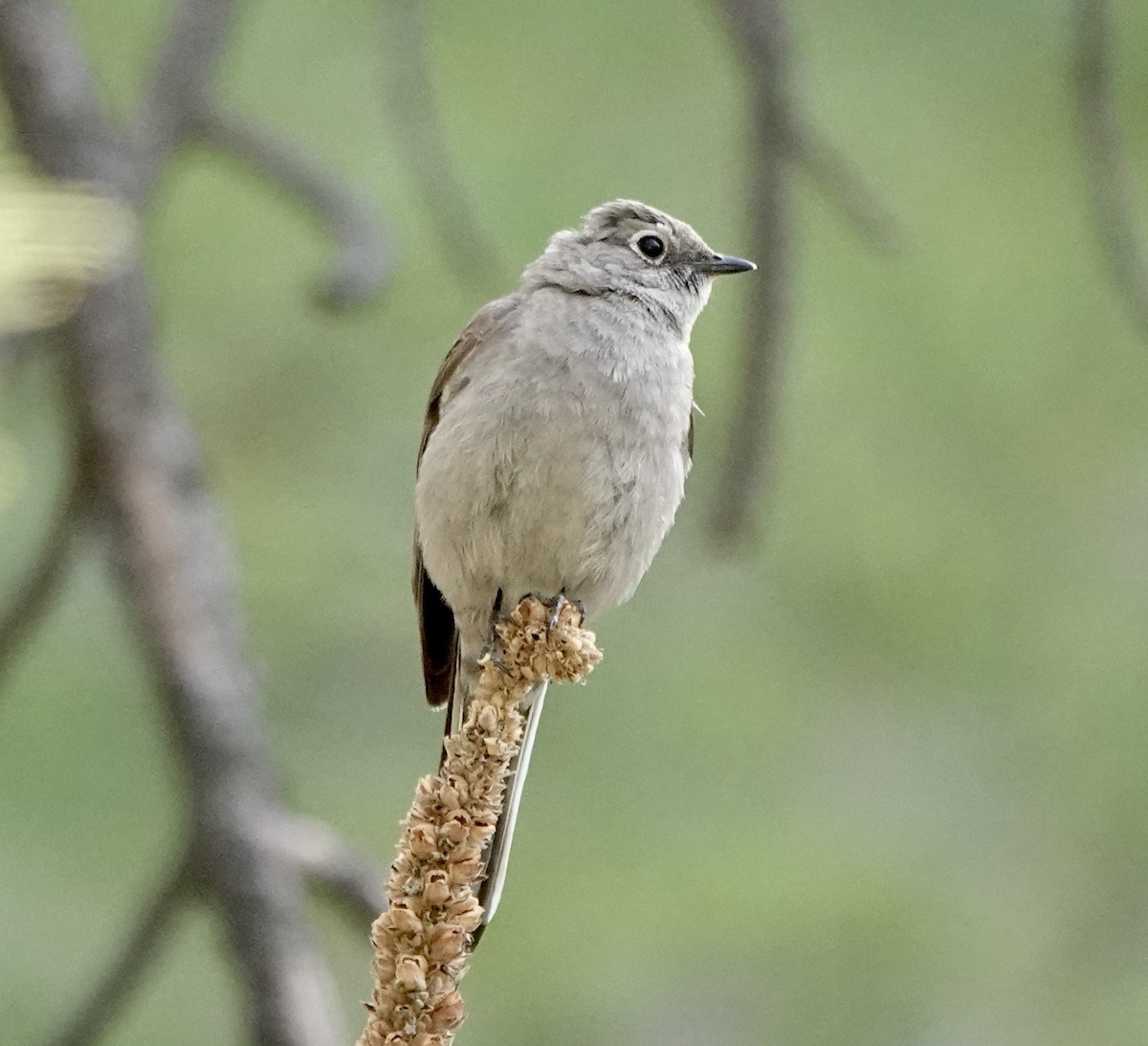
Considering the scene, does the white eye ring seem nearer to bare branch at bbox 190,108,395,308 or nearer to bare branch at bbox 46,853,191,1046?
bare branch at bbox 190,108,395,308

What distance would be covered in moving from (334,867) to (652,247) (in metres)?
1.75

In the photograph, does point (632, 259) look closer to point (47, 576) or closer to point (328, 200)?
point (328, 200)

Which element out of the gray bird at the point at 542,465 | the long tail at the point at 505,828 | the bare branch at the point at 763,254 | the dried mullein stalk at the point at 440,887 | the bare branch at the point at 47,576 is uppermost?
the bare branch at the point at 763,254

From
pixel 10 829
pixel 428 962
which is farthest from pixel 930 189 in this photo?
pixel 428 962

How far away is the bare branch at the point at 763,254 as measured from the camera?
12.1 feet

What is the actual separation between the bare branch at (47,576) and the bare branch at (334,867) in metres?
0.81

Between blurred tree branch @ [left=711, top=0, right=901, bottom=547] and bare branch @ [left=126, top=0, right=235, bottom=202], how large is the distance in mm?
1399

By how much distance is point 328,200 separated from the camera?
4.23m

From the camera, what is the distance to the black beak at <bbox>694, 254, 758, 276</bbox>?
165 inches

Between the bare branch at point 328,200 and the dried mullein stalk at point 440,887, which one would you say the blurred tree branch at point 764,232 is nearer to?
the bare branch at point 328,200

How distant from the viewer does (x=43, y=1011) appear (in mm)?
4988

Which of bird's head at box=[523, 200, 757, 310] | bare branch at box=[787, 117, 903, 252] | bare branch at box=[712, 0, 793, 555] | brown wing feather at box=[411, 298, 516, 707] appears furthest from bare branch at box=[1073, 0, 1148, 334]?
brown wing feather at box=[411, 298, 516, 707]

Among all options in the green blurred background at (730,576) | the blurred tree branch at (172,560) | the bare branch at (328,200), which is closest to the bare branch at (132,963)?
the blurred tree branch at (172,560)

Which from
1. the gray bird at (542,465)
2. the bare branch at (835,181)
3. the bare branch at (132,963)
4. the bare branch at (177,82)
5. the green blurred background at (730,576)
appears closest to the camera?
the gray bird at (542,465)
